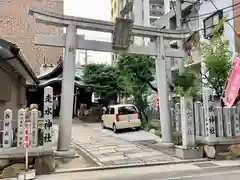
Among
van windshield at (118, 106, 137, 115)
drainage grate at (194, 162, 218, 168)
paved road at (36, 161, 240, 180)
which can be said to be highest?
van windshield at (118, 106, 137, 115)

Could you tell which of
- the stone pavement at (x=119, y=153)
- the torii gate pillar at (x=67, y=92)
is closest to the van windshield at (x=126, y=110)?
the stone pavement at (x=119, y=153)

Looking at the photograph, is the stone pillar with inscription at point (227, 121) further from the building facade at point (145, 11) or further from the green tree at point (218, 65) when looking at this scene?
the building facade at point (145, 11)

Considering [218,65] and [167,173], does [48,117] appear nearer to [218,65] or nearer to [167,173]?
[167,173]

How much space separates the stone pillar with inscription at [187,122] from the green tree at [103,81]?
1725cm

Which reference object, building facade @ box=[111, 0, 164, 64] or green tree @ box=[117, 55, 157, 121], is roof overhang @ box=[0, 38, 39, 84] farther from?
building facade @ box=[111, 0, 164, 64]

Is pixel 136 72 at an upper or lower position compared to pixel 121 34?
lower

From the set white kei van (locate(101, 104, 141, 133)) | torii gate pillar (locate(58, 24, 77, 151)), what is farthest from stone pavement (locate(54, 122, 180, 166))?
white kei van (locate(101, 104, 141, 133))

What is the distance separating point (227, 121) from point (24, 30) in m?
31.4

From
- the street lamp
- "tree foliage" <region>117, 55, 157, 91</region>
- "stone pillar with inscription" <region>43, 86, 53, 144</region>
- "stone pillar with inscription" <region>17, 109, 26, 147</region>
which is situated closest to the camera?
"stone pillar with inscription" <region>17, 109, 26, 147</region>

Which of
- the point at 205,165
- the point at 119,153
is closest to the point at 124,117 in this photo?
the point at 119,153

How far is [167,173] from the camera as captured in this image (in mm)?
7945

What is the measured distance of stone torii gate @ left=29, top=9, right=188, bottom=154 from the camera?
10.3 meters

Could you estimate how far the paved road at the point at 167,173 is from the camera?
24.5ft

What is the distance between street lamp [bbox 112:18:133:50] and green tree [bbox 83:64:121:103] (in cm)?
1558
